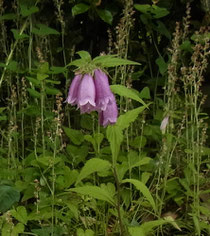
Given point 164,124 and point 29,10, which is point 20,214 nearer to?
point 164,124

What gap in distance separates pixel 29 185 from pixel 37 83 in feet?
1.61

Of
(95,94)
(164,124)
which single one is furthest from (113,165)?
(164,124)

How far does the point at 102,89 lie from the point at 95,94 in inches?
1.0

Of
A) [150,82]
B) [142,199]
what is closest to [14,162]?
[142,199]

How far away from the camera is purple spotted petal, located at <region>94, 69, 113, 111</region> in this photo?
1.45 meters

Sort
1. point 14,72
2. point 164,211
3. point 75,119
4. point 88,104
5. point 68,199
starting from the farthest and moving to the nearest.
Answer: point 75,119 → point 14,72 → point 164,211 → point 68,199 → point 88,104

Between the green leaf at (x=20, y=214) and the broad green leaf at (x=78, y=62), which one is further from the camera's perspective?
the green leaf at (x=20, y=214)

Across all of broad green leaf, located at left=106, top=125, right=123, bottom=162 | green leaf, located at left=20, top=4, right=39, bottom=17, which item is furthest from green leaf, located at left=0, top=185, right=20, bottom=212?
green leaf, located at left=20, top=4, right=39, bottom=17

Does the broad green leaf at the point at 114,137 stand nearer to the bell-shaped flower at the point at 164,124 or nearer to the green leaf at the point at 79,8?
the bell-shaped flower at the point at 164,124

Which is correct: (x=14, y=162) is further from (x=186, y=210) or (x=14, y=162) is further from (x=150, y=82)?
(x=150, y=82)

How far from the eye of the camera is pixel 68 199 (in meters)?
2.10

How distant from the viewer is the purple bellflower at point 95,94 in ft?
4.70

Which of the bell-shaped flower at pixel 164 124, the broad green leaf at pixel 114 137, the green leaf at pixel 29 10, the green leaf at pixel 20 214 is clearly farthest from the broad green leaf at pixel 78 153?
the broad green leaf at pixel 114 137

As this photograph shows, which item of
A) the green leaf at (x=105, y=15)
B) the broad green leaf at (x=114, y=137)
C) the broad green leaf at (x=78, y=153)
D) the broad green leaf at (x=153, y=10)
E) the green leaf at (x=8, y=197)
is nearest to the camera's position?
the broad green leaf at (x=114, y=137)
